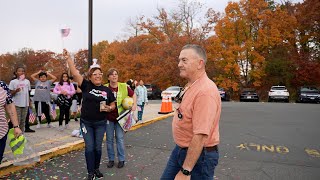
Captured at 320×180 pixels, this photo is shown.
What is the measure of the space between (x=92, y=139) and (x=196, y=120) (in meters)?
3.05

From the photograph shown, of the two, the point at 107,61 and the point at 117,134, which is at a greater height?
the point at 107,61

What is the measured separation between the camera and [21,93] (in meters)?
7.55

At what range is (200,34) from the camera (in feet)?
130

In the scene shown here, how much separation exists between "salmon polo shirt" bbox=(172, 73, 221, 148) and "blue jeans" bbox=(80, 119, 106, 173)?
8.68ft

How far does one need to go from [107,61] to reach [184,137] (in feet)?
163

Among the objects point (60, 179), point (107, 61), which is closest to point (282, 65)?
point (107, 61)

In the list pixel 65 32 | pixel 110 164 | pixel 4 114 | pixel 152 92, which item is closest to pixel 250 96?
pixel 152 92

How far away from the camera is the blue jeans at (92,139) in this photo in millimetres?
4762

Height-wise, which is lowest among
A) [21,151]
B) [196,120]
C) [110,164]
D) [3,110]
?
[110,164]

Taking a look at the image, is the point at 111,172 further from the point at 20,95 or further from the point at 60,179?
the point at 20,95

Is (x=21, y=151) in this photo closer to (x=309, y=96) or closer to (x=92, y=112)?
(x=92, y=112)

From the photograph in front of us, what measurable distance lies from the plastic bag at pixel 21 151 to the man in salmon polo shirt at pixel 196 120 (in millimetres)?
3245

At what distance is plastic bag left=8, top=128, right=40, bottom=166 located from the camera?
183 inches

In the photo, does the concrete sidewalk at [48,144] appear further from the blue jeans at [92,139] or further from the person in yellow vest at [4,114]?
the blue jeans at [92,139]
